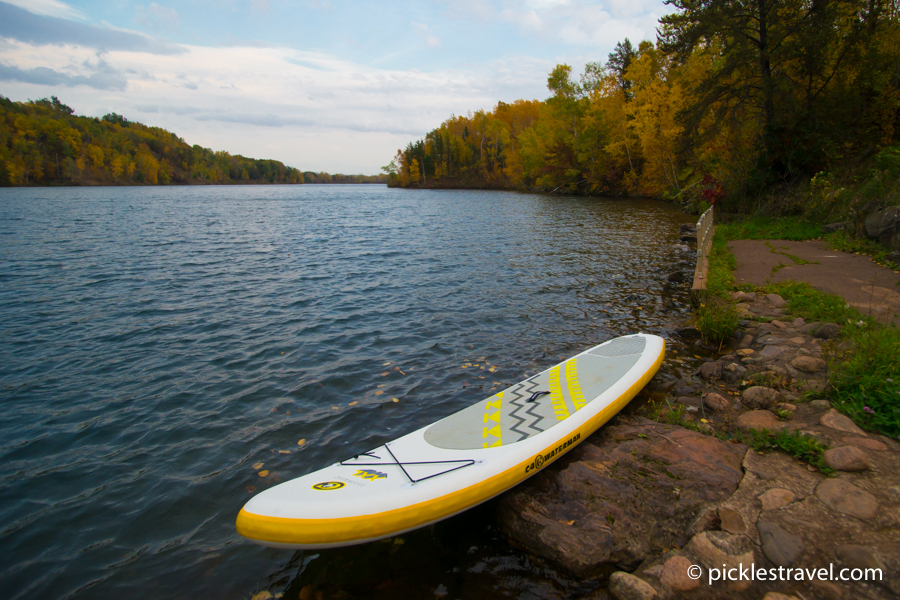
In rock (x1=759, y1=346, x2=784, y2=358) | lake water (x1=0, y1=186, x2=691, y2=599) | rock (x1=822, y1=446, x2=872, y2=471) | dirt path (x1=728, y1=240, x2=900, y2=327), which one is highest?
dirt path (x1=728, y1=240, x2=900, y2=327)

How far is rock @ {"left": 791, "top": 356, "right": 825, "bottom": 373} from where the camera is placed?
4820mm

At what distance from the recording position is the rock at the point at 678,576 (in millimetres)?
2654

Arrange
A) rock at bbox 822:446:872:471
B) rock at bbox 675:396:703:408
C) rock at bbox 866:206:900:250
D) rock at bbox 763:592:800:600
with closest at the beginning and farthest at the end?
rock at bbox 763:592:800:600 → rock at bbox 822:446:872:471 → rock at bbox 675:396:703:408 → rock at bbox 866:206:900:250

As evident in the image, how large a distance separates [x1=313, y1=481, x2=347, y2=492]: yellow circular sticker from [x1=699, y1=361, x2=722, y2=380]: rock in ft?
15.9

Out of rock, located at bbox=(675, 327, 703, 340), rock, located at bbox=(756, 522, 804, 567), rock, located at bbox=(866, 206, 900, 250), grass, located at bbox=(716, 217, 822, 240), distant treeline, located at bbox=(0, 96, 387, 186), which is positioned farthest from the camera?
distant treeline, located at bbox=(0, 96, 387, 186)

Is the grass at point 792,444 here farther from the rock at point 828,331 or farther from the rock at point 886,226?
the rock at point 886,226

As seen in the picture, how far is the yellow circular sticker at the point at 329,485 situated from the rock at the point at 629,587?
6.88ft

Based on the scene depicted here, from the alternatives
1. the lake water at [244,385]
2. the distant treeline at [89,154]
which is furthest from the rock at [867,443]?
the distant treeline at [89,154]

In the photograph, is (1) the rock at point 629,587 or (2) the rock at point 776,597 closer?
(2) the rock at point 776,597

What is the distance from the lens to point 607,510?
3.37 meters

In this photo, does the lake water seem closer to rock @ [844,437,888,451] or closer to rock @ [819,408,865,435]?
rock @ [844,437,888,451]

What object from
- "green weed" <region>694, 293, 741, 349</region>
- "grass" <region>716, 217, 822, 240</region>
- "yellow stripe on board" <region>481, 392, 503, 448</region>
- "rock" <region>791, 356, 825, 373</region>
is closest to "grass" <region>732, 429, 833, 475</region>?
"rock" <region>791, 356, 825, 373</region>

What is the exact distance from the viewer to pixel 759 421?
4078 millimetres

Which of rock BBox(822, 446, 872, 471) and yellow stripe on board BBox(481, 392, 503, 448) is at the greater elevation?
rock BBox(822, 446, 872, 471)
